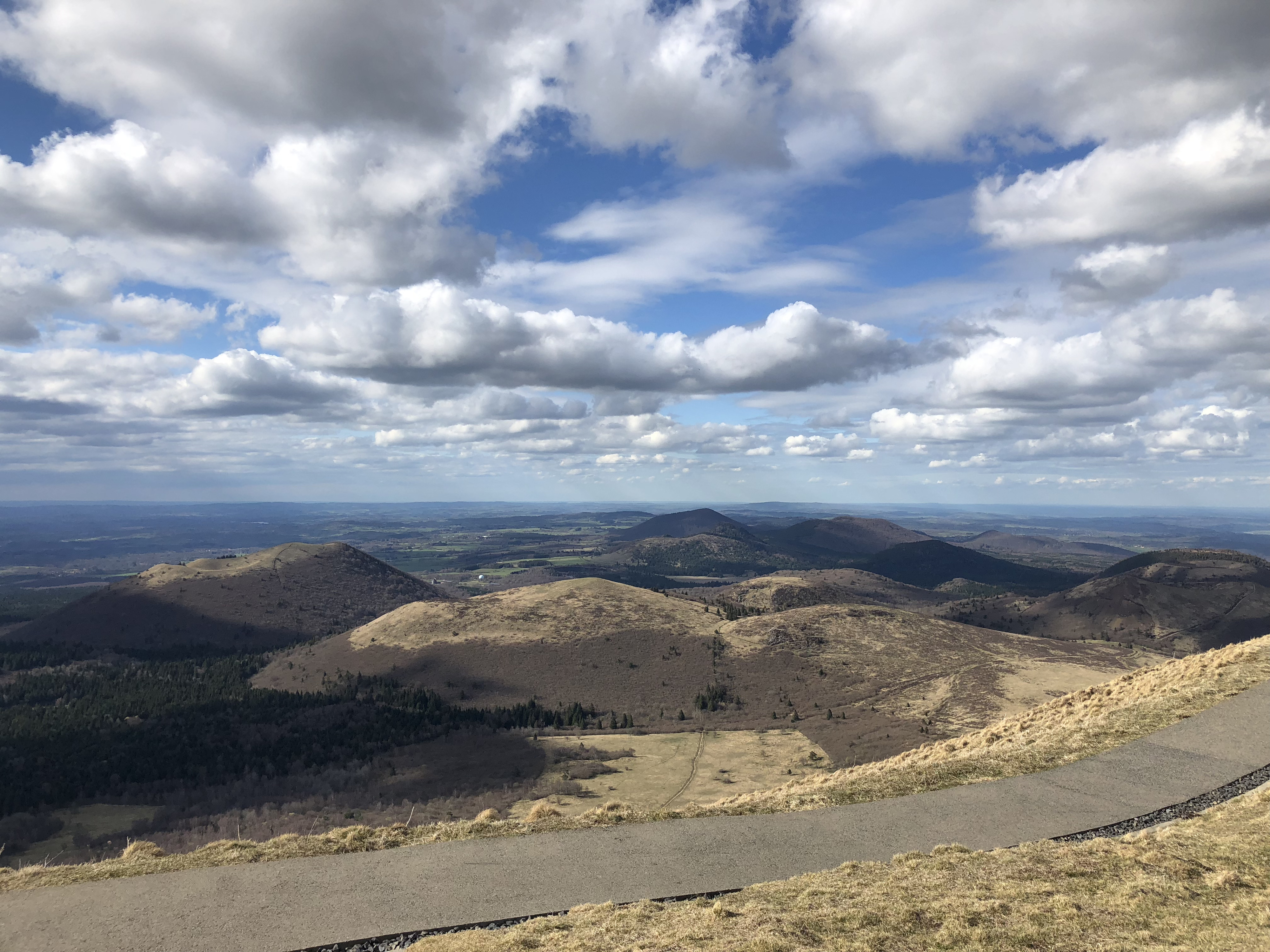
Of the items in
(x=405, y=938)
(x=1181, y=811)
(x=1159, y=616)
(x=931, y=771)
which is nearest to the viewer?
(x=405, y=938)

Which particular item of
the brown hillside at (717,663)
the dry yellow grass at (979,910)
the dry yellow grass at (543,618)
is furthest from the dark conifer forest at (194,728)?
the dry yellow grass at (979,910)

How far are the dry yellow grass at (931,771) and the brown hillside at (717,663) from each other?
44.6 metres

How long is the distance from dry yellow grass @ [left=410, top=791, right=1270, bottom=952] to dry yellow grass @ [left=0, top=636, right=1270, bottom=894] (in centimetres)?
562

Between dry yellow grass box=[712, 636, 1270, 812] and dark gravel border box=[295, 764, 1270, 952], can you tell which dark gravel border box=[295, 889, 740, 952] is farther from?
dry yellow grass box=[712, 636, 1270, 812]

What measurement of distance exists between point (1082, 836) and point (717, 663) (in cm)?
10295

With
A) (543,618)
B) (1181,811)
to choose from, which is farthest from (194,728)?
(1181,811)

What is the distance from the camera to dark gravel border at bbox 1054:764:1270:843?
1998 centimetres

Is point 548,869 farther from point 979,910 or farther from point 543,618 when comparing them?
point 543,618

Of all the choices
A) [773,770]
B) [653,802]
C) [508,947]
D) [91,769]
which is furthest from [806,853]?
[91,769]

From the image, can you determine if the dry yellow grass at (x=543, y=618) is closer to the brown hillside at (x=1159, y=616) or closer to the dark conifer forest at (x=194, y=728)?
the dark conifer forest at (x=194, y=728)

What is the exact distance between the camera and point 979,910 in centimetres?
Answer: 1476

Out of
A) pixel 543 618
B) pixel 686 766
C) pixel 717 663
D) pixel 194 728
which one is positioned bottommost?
pixel 194 728

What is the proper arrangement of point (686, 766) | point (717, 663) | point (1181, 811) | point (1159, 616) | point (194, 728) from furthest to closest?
point (1159, 616)
point (717, 663)
point (194, 728)
point (686, 766)
point (1181, 811)

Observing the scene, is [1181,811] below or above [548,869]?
below
